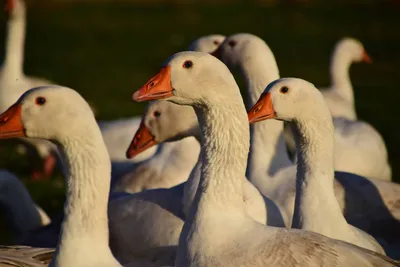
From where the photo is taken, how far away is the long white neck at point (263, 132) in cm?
768

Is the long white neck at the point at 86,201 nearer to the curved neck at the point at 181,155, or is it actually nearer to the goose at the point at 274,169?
the goose at the point at 274,169

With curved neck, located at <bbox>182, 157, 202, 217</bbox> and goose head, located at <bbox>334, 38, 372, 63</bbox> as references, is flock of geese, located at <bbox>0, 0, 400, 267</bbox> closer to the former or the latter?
curved neck, located at <bbox>182, 157, 202, 217</bbox>

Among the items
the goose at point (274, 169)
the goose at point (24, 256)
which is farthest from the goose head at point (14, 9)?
the goose at point (24, 256)

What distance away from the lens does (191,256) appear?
519 cm

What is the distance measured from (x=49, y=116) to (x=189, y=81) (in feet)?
2.60

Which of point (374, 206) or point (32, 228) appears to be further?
point (32, 228)

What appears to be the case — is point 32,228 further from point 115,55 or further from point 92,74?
point 115,55

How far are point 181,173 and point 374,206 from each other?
1.85 meters

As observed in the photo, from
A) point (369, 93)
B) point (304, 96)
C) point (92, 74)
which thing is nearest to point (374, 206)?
point (304, 96)

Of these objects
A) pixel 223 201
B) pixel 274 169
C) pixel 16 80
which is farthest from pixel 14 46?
pixel 223 201

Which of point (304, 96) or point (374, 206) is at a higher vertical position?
point (304, 96)

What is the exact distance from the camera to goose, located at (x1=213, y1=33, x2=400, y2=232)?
707cm

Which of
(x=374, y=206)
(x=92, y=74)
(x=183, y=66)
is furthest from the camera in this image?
(x=92, y=74)

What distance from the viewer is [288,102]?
6266mm
